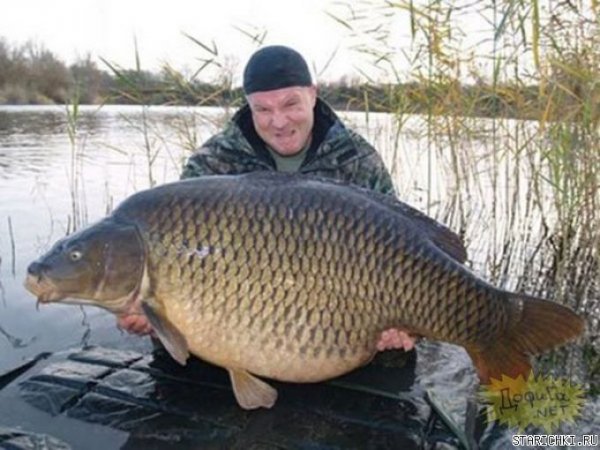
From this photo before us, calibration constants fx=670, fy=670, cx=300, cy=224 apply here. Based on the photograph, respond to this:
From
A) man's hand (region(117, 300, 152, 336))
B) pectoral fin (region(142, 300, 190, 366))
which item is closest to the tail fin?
pectoral fin (region(142, 300, 190, 366))

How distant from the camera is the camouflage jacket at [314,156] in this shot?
2.40m

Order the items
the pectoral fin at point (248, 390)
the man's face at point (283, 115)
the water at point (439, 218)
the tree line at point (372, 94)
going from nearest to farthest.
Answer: the pectoral fin at point (248, 390), the man's face at point (283, 115), the water at point (439, 218), the tree line at point (372, 94)

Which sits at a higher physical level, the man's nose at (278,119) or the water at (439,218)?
the man's nose at (278,119)

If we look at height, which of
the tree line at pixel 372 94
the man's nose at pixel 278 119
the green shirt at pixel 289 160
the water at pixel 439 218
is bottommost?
the water at pixel 439 218

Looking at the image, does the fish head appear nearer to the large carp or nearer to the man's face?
the large carp

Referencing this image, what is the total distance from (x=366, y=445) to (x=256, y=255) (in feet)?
1.84

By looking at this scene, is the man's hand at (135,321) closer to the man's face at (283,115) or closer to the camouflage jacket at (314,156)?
the camouflage jacket at (314,156)

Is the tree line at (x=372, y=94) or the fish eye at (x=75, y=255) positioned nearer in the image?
the fish eye at (x=75, y=255)

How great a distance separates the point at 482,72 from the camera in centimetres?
331

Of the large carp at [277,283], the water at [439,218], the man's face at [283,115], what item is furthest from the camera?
the water at [439,218]

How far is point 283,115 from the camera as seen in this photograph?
7.64ft

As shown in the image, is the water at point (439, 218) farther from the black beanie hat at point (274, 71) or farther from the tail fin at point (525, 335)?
the black beanie hat at point (274, 71)

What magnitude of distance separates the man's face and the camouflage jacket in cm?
7

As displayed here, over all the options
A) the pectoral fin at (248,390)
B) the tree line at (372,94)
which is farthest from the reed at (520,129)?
the pectoral fin at (248,390)
